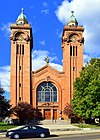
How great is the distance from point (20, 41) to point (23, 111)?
629 inches

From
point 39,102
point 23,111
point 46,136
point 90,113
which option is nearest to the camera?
point 46,136


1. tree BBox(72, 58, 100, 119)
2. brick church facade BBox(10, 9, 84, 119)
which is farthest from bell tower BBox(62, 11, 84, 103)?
tree BBox(72, 58, 100, 119)

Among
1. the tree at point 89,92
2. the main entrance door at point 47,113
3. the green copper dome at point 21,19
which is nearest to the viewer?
the tree at point 89,92

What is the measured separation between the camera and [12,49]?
74.6 meters

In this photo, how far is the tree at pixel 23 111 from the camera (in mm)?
67688

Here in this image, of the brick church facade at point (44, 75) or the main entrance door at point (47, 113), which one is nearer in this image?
the brick church facade at point (44, 75)

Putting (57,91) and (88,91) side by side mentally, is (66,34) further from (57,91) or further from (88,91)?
(88,91)

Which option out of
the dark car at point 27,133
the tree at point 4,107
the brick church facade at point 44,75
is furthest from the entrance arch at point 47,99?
the dark car at point 27,133

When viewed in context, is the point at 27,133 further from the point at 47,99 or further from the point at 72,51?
the point at 72,51

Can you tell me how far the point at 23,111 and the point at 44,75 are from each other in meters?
10.7

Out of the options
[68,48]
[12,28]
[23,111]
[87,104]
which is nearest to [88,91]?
[87,104]

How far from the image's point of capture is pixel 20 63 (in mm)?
74375

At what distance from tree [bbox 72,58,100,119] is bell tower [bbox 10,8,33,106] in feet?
Answer: 55.1

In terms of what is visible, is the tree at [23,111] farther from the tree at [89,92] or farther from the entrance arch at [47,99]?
the tree at [89,92]
